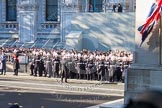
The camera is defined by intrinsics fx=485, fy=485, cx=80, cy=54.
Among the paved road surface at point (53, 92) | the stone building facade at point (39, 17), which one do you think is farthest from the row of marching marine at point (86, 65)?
the stone building facade at point (39, 17)

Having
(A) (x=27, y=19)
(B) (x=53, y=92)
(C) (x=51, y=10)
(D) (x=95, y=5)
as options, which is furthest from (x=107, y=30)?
(B) (x=53, y=92)

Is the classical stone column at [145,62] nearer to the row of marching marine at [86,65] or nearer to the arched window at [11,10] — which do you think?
the row of marching marine at [86,65]

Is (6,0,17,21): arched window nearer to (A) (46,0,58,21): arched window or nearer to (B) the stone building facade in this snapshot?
(B) the stone building facade

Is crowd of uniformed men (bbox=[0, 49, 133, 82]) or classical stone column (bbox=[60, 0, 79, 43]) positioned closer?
crowd of uniformed men (bbox=[0, 49, 133, 82])

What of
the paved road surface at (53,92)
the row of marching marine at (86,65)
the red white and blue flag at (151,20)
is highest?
the red white and blue flag at (151,20)

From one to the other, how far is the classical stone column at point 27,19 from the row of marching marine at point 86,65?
45.1ft

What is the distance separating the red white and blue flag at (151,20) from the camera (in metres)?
12.1

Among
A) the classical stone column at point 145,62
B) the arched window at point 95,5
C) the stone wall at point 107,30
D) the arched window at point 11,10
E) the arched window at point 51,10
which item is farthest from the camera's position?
the arched window at point 11,10

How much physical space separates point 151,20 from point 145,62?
111cm

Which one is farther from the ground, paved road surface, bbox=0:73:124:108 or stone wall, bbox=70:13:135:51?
stone wall, bbox=70:13:135:51

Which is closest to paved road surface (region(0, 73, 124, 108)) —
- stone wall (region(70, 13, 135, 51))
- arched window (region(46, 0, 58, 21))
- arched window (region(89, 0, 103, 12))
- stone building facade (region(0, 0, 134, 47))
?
stone wall (region(70, 13, 135, 51))

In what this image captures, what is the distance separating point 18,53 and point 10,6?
1515cm

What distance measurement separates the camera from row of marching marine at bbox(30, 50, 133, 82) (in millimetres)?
25531

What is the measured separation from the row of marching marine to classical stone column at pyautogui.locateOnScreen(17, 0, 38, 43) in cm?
1375
